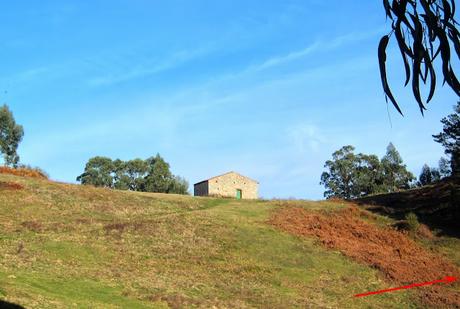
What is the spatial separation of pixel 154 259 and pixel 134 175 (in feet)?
254

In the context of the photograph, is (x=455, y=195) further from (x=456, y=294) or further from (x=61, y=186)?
(x=61, y=186)

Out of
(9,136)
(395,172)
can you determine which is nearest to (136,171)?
(9,136)

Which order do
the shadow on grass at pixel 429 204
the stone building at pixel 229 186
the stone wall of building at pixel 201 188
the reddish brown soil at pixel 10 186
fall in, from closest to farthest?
the reddish brown soil at pixel 10 186
the shadow on grass at pixel 429 204
the stone building at pixel 229 186
the stone wall of building at pixel 201 188

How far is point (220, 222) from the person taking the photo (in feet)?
112

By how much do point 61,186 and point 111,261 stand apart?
16.1 metres

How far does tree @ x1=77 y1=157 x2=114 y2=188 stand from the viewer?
337 ft

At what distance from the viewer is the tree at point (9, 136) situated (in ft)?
265

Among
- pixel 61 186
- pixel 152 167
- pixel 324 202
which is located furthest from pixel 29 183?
pixel 152 167

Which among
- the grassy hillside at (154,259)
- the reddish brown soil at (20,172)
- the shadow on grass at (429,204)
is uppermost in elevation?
the reddish brown soil at (20,172)

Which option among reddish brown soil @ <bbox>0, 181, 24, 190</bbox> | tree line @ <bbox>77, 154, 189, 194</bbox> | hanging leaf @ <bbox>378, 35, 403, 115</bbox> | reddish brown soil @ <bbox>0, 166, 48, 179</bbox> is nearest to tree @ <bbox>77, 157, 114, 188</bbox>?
tree line @ <bbox>77, 154, 189, 194</bbox>

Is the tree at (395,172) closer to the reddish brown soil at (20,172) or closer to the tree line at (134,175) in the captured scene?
the tree line at (134,175)

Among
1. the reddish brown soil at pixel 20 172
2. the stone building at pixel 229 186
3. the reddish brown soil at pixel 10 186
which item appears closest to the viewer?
the reddish brown soil at pixel 10 186

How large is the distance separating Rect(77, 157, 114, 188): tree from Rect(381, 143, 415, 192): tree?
160ft

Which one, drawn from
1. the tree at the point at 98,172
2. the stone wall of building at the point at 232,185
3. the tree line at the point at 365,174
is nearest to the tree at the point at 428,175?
the tree line at the point at 365,174
